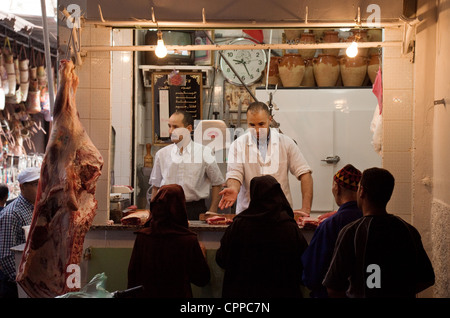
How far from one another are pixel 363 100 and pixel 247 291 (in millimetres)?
4779

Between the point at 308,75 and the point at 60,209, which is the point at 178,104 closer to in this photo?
the point at 308,75

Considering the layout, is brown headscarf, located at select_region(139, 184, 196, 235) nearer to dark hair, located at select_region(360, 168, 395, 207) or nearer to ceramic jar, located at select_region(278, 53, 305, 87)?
dark hair, located at select_region(360, 168, 395, 207)

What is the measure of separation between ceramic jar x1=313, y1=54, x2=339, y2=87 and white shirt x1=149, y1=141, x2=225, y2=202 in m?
2.40

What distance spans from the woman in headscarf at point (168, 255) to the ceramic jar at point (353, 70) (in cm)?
471

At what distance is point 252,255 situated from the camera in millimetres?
3453

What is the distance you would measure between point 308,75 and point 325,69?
0.31 m

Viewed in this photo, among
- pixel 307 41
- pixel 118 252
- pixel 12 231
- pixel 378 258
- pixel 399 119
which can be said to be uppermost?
pixel 307 41

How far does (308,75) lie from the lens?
791 cm

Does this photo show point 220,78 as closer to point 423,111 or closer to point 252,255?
point 423,111

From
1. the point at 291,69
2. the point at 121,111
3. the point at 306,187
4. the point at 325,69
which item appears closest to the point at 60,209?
the point at 306,187

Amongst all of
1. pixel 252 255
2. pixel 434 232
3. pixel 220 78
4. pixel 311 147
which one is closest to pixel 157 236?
pixel 252 255

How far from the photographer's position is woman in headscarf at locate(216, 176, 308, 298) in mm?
3457

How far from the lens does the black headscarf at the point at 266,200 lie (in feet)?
11.4

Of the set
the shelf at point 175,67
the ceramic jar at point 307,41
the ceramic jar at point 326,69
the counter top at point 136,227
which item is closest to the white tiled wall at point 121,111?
the shelf at point 175,67
